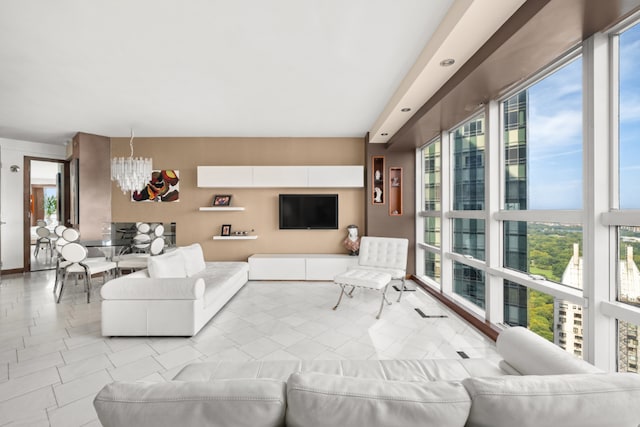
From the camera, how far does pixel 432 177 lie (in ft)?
14.7

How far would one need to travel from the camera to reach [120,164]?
13.7 feet

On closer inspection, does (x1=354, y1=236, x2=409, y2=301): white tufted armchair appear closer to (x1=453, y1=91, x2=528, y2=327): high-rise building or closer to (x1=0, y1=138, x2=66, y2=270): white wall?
(x1=453, y1=91, x2=528, y2=327): high-rise building

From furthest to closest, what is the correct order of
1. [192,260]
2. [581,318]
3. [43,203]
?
[43,203] → [192,260] → [581,318]

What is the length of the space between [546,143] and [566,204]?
0.56 metres

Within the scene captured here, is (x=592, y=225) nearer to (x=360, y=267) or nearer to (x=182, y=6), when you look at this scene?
(x=360, y=267)

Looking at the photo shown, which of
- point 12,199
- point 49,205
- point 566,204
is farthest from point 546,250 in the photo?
point 49,205

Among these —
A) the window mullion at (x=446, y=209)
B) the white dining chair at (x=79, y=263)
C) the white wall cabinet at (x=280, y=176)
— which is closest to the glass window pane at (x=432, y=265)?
the window mullion at (x=446, y=209)

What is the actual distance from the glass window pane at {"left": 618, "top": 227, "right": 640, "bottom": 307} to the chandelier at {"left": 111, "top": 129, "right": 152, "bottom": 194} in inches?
214

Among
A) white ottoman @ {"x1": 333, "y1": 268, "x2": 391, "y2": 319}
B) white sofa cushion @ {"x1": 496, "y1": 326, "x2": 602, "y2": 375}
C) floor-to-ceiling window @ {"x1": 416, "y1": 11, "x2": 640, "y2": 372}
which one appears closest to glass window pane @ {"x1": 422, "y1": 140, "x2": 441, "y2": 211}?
floor-to-ceiling window @ {"x1": 416, "y1": 11, "x2": 640, "y2": 372}

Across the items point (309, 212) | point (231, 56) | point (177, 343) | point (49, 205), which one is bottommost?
point (177, 343)

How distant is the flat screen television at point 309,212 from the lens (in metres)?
5.08

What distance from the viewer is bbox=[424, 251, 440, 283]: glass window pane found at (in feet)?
14.3

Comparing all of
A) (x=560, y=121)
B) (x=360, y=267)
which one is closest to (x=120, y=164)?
(x=360, y=267)

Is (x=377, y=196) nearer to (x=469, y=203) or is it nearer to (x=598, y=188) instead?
(x=469, y=203)
